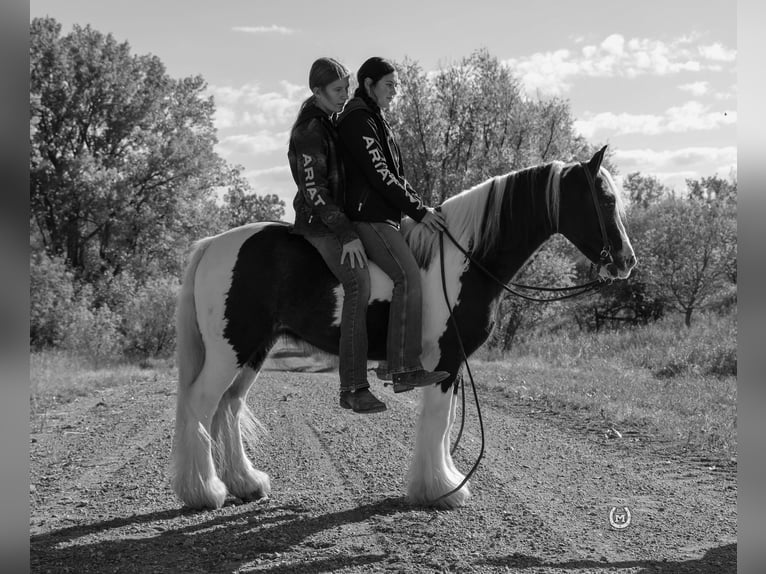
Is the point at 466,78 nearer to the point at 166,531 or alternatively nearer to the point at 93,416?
the point at 93,416

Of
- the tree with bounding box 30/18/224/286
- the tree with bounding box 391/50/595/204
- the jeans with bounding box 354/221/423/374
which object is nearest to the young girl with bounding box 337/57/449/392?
the jeans with bounding box 354/221/423/374

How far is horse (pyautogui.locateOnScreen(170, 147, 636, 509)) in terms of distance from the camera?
15.1 feet

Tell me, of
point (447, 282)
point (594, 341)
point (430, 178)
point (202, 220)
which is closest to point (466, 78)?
point (430, 178)

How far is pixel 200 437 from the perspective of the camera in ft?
15.1

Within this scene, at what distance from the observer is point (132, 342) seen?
73.8ft

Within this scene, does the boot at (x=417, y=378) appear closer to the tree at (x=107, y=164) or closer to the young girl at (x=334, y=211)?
the young girl at (x=334, y=211)

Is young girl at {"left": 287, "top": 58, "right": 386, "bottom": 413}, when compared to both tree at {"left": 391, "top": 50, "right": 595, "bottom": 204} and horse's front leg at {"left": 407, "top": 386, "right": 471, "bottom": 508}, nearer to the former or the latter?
horse's front leg at {"left": 407, "top": 386, "right": 471, "bottom": 508}

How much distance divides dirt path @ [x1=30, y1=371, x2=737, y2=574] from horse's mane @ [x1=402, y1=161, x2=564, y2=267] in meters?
1.89

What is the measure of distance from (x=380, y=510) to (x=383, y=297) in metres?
1.52

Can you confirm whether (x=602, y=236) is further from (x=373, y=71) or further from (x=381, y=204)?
(x=373, y=71)

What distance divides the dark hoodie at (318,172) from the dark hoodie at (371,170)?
0.09m

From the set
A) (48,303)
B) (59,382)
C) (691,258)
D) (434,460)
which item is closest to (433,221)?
(434,460)

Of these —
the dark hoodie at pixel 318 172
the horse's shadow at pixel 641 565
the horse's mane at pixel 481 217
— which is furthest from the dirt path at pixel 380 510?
the dark hoodie at pixel 318 172

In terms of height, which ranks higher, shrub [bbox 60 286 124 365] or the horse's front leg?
the horse's front leg
